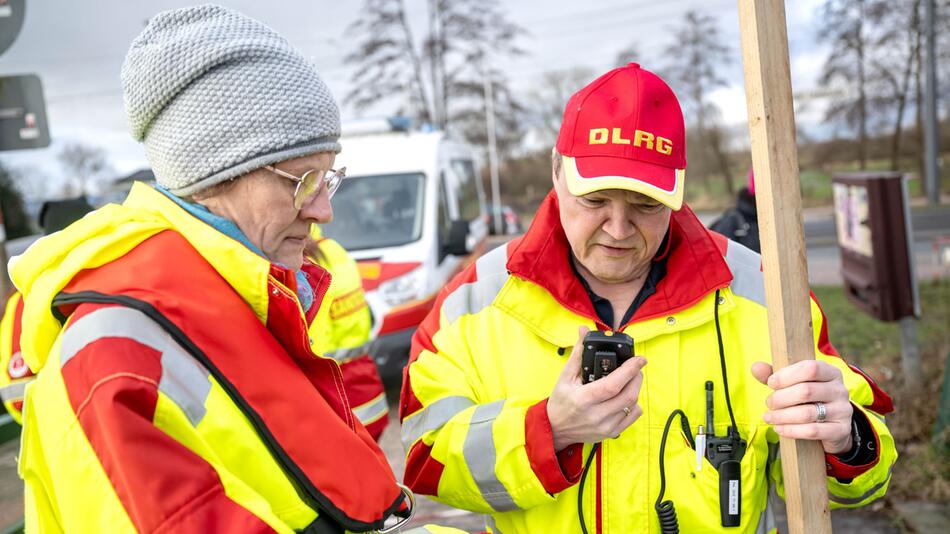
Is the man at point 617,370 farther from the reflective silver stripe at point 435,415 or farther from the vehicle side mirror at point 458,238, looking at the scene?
the vehicle side mirror at point 458,238

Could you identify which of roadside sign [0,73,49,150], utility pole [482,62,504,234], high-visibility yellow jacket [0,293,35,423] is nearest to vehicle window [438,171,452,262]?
roadside sign [0,73,49,150]

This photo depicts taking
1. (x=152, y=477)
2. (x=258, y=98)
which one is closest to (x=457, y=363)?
(x=258, y=98)

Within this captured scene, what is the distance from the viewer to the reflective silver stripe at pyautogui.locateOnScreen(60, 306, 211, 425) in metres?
1.05

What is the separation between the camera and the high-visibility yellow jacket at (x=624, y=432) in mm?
1688

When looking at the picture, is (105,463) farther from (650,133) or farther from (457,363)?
(650,133)

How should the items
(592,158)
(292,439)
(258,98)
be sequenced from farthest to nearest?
(592,158) < (258,98) < (292,439)

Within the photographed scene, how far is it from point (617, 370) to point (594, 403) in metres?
0.08

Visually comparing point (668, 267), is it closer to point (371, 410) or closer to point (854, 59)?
point (371, 410)

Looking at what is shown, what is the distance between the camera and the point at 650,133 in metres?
1.78

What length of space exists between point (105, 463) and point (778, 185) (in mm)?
1193

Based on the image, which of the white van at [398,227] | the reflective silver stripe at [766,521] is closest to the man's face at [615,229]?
the reflective silver stripe at [766,521]

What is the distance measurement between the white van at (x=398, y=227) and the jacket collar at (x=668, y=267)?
4417 mm

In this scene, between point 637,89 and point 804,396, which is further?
point 637,89

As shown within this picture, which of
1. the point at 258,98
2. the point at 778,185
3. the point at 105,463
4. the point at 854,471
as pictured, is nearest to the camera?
the point at 105,463
